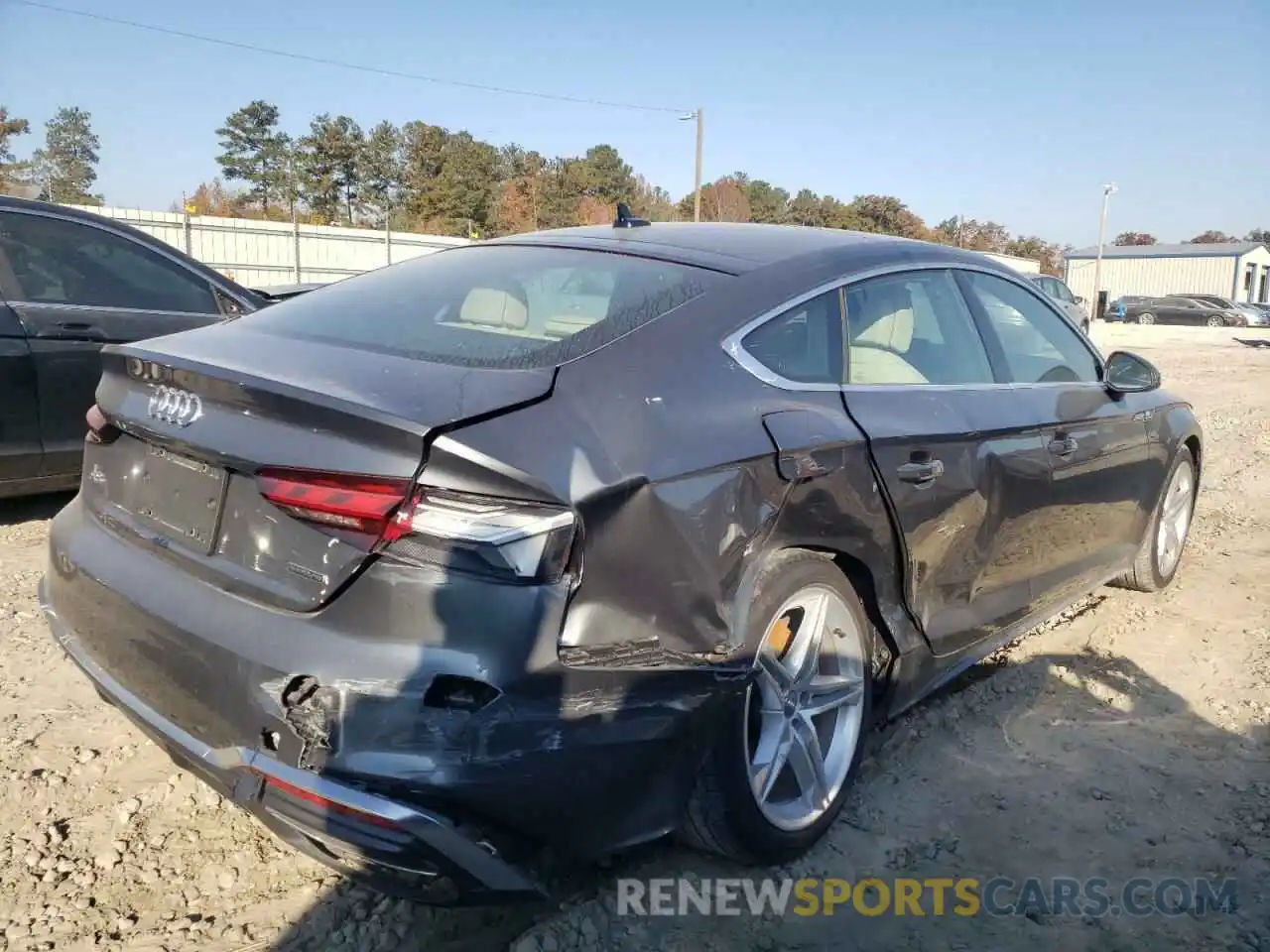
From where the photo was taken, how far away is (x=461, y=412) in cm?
189

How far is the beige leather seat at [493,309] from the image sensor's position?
2.55m

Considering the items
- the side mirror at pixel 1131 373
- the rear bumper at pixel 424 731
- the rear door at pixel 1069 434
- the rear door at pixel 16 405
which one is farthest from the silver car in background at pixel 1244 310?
the rear bumper at pixel 424 731

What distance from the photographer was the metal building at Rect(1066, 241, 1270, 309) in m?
67.1

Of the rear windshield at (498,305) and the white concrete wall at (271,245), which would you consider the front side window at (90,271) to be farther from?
the white concrete wall at (271,245)

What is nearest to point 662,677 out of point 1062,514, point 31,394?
point 1062,514

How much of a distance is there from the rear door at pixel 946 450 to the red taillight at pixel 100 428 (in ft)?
6.26

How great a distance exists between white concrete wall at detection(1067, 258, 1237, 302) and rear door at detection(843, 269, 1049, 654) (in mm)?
70376

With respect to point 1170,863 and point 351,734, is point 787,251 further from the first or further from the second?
point 1170,863

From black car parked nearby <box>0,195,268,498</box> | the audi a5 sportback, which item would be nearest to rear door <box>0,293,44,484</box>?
black car parked nearby <box>0,195,268,498</box>

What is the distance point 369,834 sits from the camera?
1788 millimetres

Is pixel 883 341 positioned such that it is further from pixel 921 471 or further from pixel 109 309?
pixel 109 309

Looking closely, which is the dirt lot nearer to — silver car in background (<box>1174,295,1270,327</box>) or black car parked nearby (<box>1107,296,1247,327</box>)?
black car parked nearby (<box>1107,296,1247,327</box>)

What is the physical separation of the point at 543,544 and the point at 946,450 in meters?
1.52

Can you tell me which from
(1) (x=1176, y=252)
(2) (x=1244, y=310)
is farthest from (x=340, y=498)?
(1) (x=1176, y=252)
